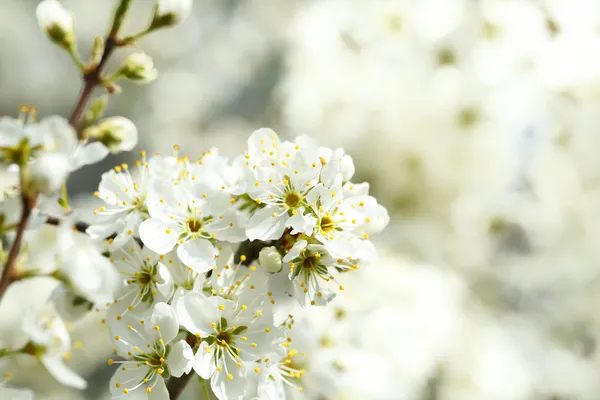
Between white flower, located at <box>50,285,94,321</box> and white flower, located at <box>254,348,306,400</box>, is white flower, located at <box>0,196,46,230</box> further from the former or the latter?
white flower, located at <box>254,348,306,400</box>

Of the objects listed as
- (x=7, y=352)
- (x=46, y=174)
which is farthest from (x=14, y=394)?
(x=46, y=174)

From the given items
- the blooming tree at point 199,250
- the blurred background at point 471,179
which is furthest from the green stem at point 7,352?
the blurred background at point 471,179

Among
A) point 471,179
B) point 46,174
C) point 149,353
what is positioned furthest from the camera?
point 471,179

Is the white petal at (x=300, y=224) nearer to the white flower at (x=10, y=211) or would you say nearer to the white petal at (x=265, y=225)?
the white petal at (x=265, y=225)

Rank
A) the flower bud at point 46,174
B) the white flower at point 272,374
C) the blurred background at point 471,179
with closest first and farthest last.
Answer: the flower bud at point 46,174 < the white flower at point 272,374 < the blurred background at point 471,179

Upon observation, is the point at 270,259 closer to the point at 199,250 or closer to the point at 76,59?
the point at 199,250

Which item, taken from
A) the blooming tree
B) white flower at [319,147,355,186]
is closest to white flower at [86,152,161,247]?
the blooming tree
